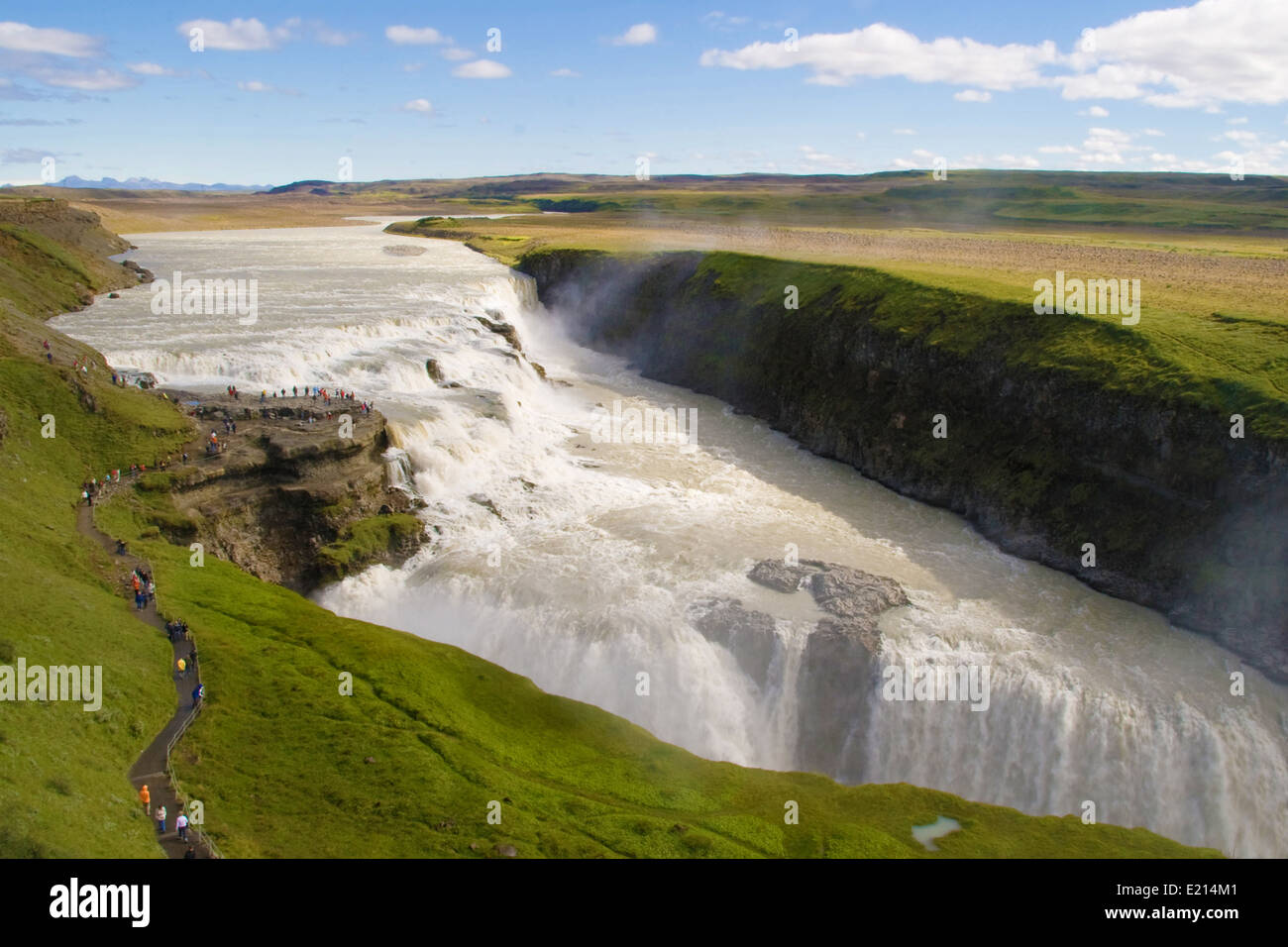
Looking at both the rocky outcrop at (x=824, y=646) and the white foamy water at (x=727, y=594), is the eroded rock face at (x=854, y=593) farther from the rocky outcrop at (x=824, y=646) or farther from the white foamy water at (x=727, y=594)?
the white foamy water at (x=727, y=594)

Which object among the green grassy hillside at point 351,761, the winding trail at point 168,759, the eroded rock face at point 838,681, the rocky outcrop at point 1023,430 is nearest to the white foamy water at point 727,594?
the eroded rock face at point 838,681

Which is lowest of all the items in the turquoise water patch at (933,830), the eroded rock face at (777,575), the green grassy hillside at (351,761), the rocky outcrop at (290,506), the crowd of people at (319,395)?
the turquoise water patch at (933,830)

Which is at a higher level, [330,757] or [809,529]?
[809,529]

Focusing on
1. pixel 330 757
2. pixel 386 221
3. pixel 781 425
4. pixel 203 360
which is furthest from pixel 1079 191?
pixel 330 757

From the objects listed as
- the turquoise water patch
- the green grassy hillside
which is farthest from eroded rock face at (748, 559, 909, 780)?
the turquoise water patch

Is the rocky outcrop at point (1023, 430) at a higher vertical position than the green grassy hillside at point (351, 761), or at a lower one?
higher

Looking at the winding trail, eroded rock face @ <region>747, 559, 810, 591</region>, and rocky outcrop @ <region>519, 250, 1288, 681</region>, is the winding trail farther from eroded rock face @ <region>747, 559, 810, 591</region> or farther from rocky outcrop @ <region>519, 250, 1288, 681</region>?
rocky outcrop @ <region>519, 250, 1288, 681</region>
